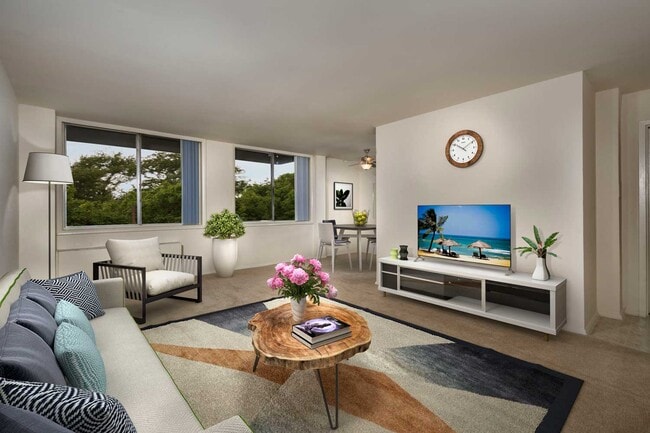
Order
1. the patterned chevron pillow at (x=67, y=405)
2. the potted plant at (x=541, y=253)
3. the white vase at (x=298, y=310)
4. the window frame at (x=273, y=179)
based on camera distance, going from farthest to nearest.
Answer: the window frame at (x=273, y=179)
the potted plant at (x=541, y=253)
the white vase at (x=298, y=310)
the patterned chevron pillow at (x=67, y=405)

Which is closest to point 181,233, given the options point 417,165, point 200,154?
point 200,154

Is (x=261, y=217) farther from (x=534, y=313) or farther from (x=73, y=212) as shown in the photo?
(x=534, y=313)

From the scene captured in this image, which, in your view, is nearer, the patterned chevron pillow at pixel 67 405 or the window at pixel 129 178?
the patterned chevron pillow at pixel 67 405

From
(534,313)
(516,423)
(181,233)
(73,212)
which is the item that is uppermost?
(73,212)

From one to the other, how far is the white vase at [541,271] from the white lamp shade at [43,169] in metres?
4.83

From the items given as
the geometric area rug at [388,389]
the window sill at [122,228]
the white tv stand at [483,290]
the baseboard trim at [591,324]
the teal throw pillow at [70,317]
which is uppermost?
the window sill at [122,228]

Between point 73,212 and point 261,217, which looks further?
point 261,217

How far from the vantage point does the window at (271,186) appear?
638 centimetres

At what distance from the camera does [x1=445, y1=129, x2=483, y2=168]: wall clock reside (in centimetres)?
360

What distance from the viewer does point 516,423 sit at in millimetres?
1729

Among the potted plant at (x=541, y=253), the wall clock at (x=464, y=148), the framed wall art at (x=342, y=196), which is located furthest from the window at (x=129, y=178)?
the potted plant at (x=541, y=253)

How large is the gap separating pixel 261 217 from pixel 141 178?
2.36 meters

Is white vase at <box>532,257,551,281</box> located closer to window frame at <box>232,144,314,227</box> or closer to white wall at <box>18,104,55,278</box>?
window frame at <box>232,144,314,227</box>

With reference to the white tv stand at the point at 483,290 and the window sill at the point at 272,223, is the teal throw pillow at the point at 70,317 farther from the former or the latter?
the window sill at the point at 272,223
